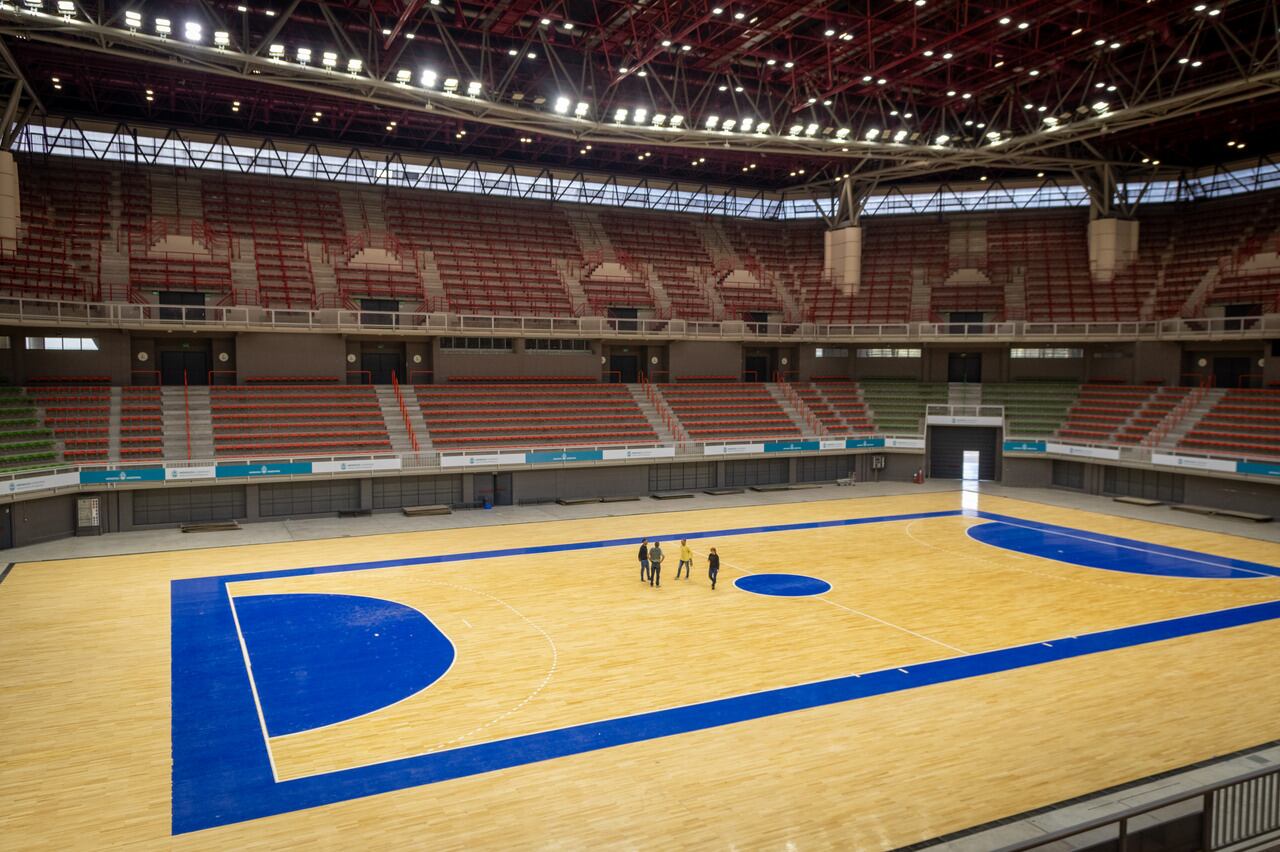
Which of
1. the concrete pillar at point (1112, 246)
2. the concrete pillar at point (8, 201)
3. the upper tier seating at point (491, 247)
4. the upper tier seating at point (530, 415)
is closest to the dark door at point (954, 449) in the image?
the concrete pillar at point (1112, 246)

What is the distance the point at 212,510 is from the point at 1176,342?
43597 mm

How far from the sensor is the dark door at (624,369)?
4231 cm

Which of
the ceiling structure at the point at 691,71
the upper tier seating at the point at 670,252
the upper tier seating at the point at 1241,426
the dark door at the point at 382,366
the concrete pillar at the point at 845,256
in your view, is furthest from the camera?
the concrete pillar at the point at 845,256

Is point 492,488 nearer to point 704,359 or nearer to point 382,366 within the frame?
point 382,366

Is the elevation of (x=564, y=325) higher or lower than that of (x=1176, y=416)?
higher

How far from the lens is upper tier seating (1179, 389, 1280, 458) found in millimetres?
31497

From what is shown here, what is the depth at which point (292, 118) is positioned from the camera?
3809 cm

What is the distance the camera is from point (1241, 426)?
33.2 m

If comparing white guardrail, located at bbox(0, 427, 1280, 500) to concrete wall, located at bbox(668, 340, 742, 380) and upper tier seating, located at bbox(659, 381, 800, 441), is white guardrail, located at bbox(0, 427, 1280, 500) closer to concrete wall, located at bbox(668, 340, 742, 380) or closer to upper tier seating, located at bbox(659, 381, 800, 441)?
upper tier seating, located at bbox(659, 381, 800, 441)

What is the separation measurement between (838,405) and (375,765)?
117 feet

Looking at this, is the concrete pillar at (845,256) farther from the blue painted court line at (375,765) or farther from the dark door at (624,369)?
the blue painted court line at (375,765)

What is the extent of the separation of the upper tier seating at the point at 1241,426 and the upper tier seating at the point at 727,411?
55.9ft

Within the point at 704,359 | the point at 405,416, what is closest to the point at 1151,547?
the point at 704,359

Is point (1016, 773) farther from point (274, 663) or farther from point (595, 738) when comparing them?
point (274, 663)
